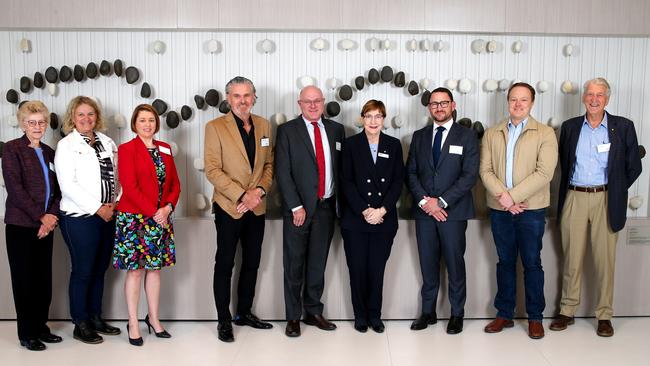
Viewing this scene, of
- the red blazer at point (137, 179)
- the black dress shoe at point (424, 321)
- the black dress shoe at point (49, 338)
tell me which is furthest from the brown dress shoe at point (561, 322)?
the black dress shoe at point (49, 338)

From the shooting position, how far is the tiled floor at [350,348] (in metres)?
3.30

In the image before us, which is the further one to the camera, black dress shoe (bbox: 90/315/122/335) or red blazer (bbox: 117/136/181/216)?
black dress shoe (bbox: 90/315/122/335)

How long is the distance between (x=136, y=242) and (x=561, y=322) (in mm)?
2927

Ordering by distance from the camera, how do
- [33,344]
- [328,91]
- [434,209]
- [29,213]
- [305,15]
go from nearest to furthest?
[29,213] → [33,344] → [434,209] → [305,15] → [328,91]

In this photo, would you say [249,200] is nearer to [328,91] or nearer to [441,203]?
[328,91]

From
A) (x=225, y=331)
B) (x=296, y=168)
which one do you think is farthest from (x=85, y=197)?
(x=296, y=168)

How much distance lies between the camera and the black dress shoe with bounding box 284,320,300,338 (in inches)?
145

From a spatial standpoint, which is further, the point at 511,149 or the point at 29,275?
the point at 511,149

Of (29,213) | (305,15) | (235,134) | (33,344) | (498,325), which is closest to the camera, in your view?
(29,213)

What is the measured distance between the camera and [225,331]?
3.63 meters

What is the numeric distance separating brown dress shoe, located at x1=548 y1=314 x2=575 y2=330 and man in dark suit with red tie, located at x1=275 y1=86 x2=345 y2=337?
5.07ft

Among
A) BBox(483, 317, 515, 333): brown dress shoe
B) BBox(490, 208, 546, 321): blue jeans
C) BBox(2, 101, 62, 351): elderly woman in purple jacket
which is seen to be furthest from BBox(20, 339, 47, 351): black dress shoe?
BBox(490, 208, 546, 321): blue jeans

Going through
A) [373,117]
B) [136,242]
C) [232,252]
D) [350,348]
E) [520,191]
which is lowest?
[350,348]

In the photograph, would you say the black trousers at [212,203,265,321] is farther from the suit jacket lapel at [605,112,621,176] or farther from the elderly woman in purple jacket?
the suit jacket lapel at [605,112,621,176]
